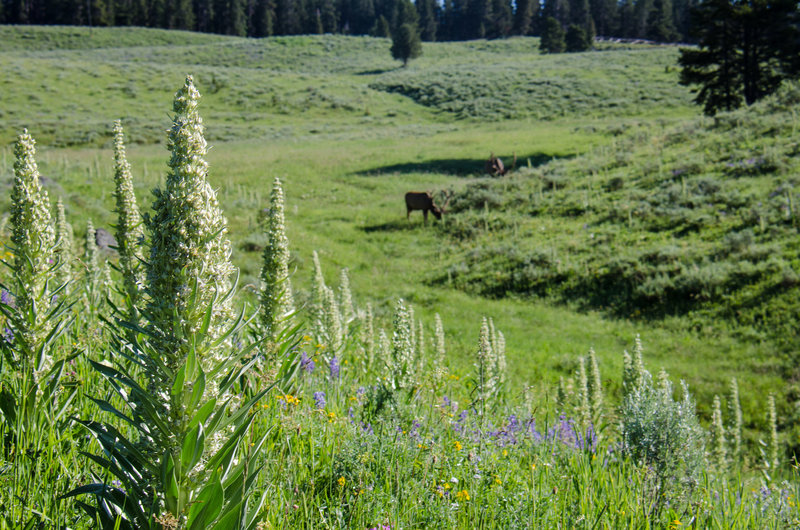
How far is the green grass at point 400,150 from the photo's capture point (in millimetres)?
12961

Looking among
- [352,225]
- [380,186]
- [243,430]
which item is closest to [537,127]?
[380,186]

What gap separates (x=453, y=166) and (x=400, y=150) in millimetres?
7013

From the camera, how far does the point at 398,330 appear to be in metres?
5.45

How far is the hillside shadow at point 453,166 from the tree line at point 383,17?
81.4m

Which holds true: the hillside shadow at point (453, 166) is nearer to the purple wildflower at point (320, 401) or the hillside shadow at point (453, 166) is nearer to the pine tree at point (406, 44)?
the purple wildflower at point (320, 401)

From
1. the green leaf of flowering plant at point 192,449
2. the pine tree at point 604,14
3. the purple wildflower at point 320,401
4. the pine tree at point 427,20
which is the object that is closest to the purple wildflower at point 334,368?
the purple wildflower at point 320,401

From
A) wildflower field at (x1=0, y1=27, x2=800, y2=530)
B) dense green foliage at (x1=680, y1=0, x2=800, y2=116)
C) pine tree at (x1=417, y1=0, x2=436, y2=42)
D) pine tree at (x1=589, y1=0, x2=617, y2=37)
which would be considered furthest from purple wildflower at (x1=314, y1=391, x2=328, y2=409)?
pine tree at (x1=417, y1=0, x2=436, y2=42)

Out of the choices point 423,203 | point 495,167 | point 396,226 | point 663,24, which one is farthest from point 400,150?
point 663,24

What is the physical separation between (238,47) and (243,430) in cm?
10862

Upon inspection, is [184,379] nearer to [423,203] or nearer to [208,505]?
[208,505]

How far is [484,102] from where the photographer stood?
6003cm

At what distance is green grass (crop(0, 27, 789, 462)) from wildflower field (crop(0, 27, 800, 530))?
0.57 feet

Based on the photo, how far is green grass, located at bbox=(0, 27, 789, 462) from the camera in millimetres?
12961

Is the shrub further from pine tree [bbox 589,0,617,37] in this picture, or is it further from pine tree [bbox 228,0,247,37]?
pine tree [bbox 228,0,247,37]
